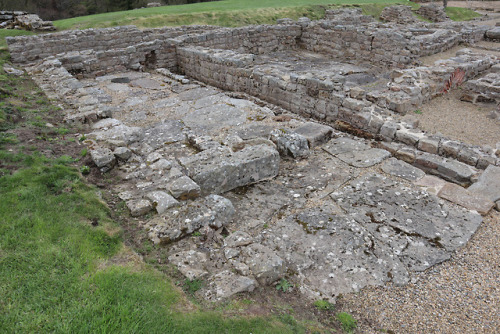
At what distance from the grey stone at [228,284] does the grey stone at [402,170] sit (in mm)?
4387

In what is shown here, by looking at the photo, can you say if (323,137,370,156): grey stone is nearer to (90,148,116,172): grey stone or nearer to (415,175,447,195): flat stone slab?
Result: (415,175,447,195): flat stone slab

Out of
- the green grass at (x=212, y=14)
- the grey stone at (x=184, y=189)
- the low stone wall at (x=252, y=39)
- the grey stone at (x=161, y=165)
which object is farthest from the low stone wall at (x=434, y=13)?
the grey stone at (x=184, y=189)

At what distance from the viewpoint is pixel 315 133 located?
852cm

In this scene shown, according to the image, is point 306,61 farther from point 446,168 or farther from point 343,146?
point 446,168

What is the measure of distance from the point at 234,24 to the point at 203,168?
1859cm

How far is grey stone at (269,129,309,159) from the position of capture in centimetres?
791

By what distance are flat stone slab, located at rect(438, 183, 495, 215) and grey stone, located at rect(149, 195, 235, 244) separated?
166 inches

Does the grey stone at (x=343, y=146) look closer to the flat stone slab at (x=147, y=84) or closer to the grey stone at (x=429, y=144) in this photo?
the grey stone at (x=429, y=144)

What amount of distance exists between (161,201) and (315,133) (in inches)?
176

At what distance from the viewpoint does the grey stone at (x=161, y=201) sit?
578 centimetres

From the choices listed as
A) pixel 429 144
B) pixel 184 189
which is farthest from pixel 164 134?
pixel 429 144

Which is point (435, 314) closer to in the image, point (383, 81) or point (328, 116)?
point (328, 116)

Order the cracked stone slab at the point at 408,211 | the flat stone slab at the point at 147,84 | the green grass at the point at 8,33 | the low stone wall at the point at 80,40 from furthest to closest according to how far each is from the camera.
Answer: the green grass at the point at 8,33 < the low stone wall at the point at 80,40 < the flat stone slab at the point at 147,84 < the cracked stone slab at the point at 408,211

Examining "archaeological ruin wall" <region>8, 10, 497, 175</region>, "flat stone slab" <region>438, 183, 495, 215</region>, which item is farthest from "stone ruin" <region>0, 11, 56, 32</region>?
"flat stone slab" <region>438, 183, 495, 215</region>
